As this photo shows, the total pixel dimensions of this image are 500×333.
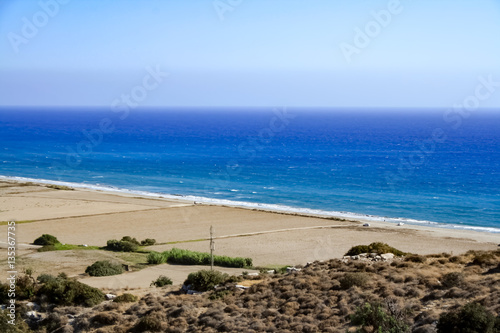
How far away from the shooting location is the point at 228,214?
5512cm

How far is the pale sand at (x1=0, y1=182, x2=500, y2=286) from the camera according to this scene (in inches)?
1506

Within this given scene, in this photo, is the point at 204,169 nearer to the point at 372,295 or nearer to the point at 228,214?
the point at 228,214

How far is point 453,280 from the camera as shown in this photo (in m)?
19.8

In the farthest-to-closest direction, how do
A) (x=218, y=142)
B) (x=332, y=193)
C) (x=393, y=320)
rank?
(x=218, y=142) → (x=332, y=193) → (x=393, y=320)

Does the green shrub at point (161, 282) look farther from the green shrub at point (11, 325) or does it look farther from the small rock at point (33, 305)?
the green shrub at point (11, 325)

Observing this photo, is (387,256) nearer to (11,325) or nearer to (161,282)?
(161,282)

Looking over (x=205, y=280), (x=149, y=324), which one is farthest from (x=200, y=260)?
(x=149, y=324)

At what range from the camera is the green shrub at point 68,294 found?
2223 centimetres

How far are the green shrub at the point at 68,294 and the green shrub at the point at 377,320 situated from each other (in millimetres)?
10460

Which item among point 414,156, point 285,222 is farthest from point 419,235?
point 414,156

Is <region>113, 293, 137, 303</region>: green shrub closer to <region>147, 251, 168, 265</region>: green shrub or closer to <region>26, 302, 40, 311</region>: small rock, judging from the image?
<region>26, 302, 40, 311</region>: small rock

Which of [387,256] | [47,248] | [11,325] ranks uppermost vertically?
[387,256]

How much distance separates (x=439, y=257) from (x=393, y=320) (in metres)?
9.81

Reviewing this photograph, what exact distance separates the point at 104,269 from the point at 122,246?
320 inches
